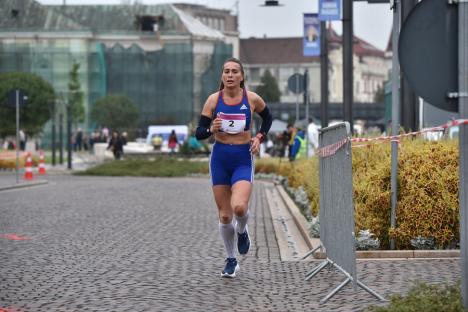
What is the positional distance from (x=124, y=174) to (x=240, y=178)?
36.6 m

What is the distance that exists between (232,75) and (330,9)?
14.6 m

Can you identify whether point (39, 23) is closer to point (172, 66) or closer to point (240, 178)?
point (172, 66)

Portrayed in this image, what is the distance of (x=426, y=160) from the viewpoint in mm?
13594

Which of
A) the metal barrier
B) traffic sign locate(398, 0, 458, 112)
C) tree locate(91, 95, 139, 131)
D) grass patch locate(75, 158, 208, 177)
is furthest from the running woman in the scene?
tree locate(91, 95, 139, 131)

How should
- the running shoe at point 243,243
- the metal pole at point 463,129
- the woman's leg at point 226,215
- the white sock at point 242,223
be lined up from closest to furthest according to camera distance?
the metal pole at point 463,129, the white sock at point 242,223, the woman's leg at point 226,215, the running shoe at point 243,243

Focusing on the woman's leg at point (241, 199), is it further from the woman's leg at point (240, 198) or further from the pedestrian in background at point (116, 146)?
the pedestrian in background at point (116, 146)

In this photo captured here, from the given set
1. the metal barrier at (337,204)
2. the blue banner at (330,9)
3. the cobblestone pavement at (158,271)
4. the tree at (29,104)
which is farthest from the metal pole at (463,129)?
the tree at (29,104)

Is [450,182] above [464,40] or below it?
below

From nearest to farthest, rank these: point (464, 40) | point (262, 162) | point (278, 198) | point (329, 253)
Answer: point (464, 40), point (329, 253), point (278, 198), point (262, 162)

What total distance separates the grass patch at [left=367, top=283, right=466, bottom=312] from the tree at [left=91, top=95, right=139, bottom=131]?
4398 inches

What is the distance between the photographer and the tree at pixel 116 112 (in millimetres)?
120188

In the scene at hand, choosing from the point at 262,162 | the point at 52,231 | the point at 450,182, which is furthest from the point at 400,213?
the point at 262,162

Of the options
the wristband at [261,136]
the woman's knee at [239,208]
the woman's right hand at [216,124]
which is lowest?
the woman's knee at [239,208]

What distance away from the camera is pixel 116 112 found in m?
120
